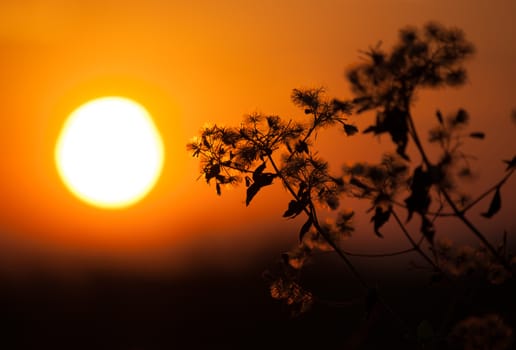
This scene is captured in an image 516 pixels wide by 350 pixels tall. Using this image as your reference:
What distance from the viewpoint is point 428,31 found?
3428 millimetres

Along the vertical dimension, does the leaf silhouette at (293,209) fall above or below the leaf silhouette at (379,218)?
above

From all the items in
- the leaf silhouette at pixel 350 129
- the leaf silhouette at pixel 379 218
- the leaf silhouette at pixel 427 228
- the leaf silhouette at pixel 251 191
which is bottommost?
the leaf silhouette at pixel 427 228

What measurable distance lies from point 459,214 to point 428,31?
893 mm

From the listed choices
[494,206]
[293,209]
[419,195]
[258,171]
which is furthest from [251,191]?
[494,206]

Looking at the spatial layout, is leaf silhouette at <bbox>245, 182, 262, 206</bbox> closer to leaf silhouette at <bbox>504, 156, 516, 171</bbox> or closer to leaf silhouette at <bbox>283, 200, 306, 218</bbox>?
leaf silhouette at <bbox>283, 200, 306, 218</bbox>

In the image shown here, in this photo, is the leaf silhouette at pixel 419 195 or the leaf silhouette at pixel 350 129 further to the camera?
the leaf silhouette at pixel 350 129

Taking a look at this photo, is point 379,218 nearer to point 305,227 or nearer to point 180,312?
point 305,227

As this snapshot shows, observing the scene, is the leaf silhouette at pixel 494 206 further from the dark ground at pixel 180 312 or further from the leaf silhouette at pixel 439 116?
the dark ground at pixel 180 312

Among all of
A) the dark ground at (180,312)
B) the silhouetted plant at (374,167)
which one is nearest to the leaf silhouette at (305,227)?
the silhouetted plant at (374,167)

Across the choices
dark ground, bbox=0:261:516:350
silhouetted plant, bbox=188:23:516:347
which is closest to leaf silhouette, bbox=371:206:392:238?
silhouetted plant, bbox=188:23:516:347

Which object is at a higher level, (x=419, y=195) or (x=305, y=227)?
(x=305, y=227)

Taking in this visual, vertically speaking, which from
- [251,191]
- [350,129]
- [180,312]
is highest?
[180,312]

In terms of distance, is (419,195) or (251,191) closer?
(419,195)

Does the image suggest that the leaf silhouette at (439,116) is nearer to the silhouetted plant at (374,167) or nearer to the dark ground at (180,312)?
the silhouetted plant at (374,167)
